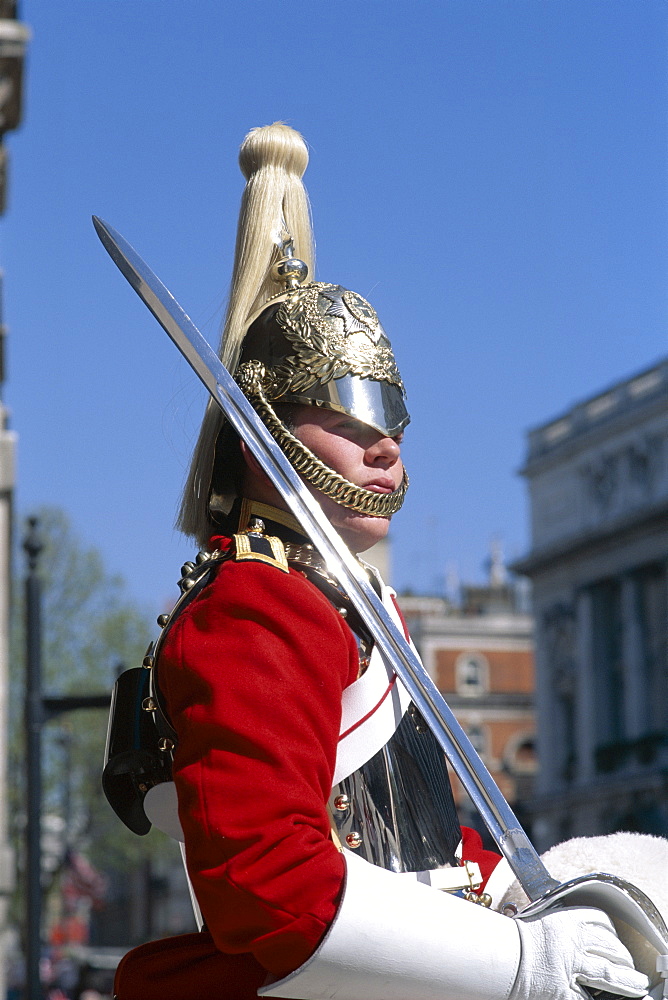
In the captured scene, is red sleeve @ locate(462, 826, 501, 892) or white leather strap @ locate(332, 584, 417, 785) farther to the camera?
red sleeve @ locate(462, 826, 501, 892)

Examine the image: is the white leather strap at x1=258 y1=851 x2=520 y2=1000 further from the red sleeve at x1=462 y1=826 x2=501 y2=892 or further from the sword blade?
the red sleeve at x1=462 y1=826 x2=501 y2=892

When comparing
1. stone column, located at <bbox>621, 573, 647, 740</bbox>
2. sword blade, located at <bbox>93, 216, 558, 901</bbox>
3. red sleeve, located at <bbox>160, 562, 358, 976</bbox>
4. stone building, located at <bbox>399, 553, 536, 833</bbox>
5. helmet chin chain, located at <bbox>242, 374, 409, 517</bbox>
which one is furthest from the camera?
stone building, located at <bbox>399, 553, 536, 833</bbox>

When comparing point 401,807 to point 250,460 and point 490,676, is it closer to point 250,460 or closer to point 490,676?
point 250,460

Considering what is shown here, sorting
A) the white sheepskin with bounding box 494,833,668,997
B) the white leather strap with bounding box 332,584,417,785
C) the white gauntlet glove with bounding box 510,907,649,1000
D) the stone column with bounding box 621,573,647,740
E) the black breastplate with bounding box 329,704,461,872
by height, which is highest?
the stone column with bounding box 621,573,647,740

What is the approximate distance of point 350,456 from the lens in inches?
96.5

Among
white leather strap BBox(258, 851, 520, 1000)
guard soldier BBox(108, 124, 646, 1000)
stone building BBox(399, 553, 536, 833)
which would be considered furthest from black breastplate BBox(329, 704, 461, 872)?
stone building BBox(399, 553, 536, 833)

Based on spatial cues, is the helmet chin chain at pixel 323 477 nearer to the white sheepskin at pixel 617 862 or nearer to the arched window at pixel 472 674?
the white sheepskin at pixel 617 862

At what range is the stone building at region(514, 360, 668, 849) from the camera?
156ft

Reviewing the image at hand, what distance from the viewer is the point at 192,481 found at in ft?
8.80

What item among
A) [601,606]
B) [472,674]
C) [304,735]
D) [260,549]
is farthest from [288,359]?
[472,674]

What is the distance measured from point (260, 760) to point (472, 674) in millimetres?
61558

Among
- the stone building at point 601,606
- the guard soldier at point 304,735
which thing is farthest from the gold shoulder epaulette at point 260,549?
the stone building at point 601,606

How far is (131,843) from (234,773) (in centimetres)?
3032

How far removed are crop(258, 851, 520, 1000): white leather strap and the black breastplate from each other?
0.23 meters
